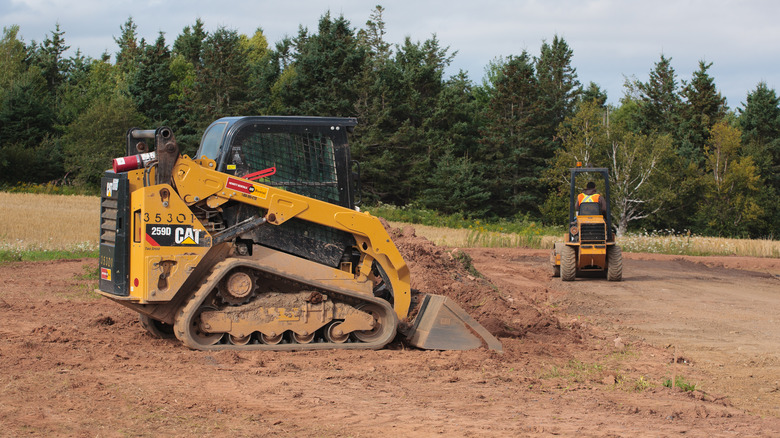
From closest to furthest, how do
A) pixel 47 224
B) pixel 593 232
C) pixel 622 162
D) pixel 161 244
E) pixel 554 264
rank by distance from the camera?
pixel 161 244, pixel 593 232, pixel 554 264, pixel 47 224, pixel 622 162

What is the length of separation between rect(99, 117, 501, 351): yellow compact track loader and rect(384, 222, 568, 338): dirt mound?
174 centimetres

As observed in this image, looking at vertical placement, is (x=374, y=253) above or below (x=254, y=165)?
below

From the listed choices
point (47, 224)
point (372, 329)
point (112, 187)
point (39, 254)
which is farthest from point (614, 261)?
point (47, 224)

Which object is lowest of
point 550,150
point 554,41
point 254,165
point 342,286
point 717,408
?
point 717,408

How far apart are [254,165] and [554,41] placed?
5448 cm

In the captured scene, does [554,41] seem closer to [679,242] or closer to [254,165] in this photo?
[679,242]

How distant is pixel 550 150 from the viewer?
50219 mm

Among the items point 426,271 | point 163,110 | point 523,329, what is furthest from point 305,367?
point 163,110

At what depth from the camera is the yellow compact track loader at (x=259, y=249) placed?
7676mm

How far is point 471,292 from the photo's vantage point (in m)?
12.2

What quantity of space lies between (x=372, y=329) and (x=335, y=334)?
43cm

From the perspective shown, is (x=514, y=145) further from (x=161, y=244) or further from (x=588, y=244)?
(x=161, y=244)

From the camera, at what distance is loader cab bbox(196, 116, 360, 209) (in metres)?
8.28

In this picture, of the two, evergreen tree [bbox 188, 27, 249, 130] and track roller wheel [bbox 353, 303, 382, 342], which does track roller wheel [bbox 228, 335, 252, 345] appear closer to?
track roller wheel [bbox 353, 303, 382, 342]
